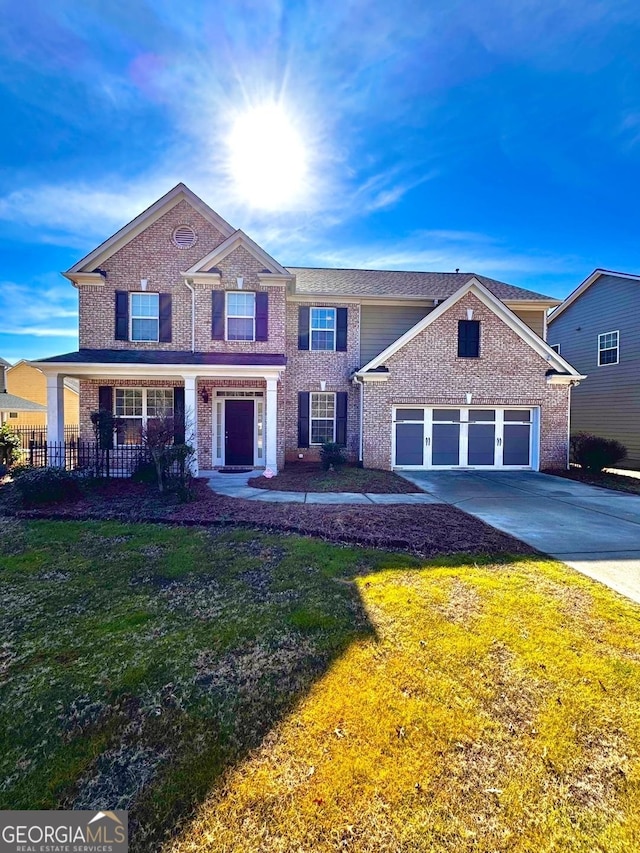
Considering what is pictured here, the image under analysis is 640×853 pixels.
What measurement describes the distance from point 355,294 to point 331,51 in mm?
6870

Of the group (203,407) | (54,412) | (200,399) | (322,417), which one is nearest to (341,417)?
(322,417)

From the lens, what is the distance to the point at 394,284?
629 inches

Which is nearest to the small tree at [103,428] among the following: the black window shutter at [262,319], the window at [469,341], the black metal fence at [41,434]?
the black metal fence at [41,434]

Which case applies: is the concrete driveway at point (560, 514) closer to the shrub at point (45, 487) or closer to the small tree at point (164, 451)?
the small tree at point (164, 451)

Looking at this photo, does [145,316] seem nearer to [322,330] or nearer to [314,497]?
[322,330]

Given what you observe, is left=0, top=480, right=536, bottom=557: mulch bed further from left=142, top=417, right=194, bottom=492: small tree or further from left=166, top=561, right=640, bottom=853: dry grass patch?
left=166, top=561, right=640, bottom=853: dry grass patch

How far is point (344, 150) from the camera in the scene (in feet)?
35.2

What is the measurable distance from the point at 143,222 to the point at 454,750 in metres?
15.7

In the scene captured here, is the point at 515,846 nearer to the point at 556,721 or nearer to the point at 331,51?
the point at 556,721

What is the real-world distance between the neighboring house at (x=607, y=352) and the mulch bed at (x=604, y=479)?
4.52 m

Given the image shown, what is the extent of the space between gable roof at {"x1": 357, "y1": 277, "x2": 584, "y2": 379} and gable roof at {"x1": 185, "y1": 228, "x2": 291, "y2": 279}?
404 centimetres

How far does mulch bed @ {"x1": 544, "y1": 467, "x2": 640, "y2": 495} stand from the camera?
10.9 meters

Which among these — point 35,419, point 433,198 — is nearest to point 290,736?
point 433,198

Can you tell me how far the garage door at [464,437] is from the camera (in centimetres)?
1344
